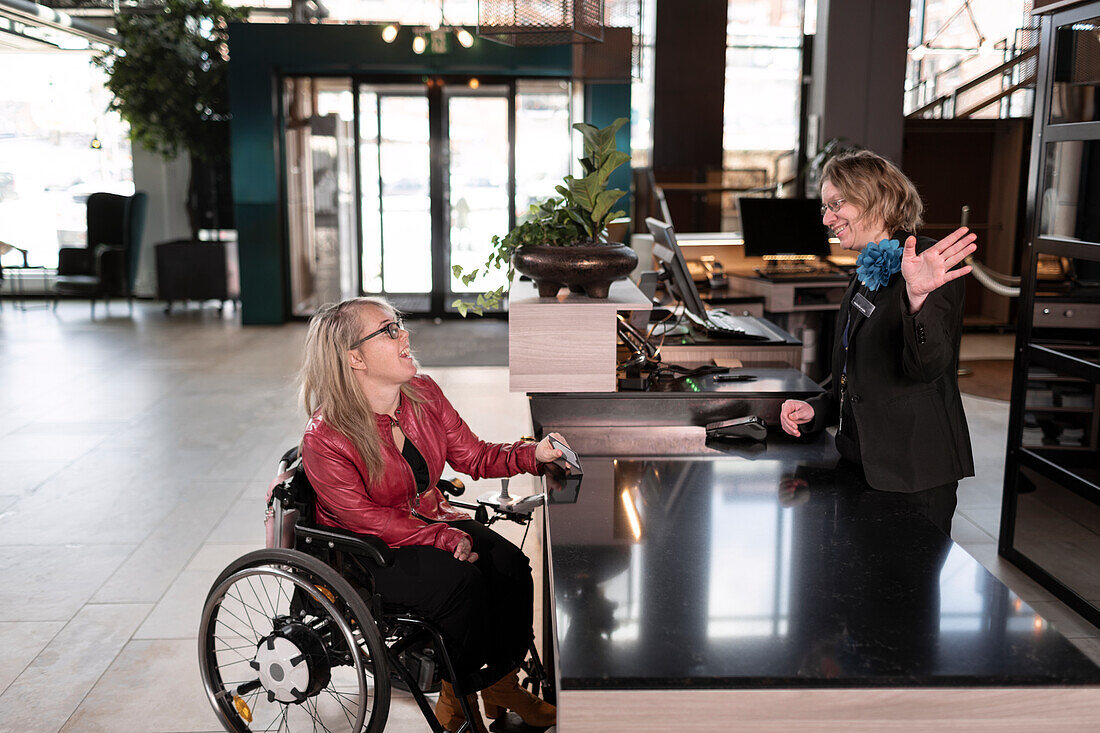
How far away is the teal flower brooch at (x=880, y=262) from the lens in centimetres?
215

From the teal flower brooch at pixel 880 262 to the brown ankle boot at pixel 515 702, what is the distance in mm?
1245

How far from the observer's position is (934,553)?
1742 mm

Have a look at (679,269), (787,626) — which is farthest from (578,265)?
(787,626)

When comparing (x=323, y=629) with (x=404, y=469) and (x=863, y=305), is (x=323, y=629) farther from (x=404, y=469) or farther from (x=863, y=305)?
(x=863, y=305)

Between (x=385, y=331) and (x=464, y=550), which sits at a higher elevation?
(x=385, y=331)

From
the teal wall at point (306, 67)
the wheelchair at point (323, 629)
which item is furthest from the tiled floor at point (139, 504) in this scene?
the teal wall at point (306, 67)

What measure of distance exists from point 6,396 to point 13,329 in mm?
3343

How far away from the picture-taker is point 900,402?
224cm

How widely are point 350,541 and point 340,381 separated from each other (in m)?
0.39

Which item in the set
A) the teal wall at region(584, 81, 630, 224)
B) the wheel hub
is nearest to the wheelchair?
the wheel hub

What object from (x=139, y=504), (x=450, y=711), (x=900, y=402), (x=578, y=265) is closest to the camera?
(x=900, y=402)

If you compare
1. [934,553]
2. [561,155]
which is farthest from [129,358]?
[934,553]

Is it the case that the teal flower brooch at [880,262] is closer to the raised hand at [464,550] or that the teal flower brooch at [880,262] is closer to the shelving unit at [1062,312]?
the raised hand at [464,550]

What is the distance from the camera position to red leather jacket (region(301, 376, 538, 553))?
2.20 meters
